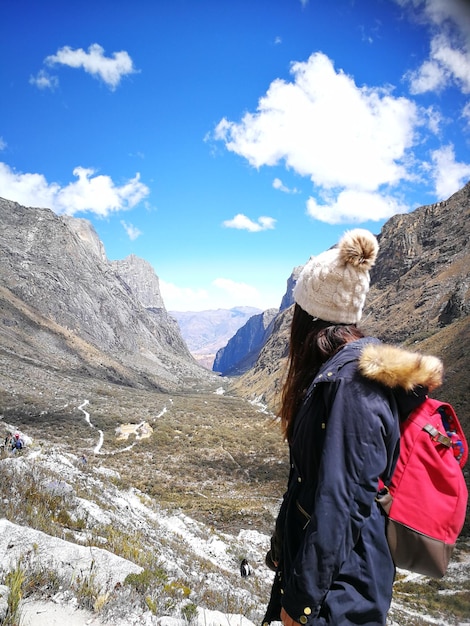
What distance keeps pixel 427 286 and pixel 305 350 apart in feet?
234

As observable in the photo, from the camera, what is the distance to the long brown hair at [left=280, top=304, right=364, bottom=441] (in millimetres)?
2312

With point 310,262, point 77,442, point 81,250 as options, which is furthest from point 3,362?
point 81,250

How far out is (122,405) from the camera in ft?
177

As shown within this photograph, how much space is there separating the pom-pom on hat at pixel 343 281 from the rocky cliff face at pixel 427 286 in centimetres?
3153

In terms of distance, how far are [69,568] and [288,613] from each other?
3.40 m

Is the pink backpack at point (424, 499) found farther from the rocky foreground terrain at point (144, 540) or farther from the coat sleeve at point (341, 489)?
the rocky foreground terrain at point (144, 540)

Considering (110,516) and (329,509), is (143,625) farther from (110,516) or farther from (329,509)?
(110,516)

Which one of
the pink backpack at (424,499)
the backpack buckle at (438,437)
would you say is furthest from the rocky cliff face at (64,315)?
the backpack buckle at (438,437)

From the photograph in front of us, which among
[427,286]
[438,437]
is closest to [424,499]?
[438,437]

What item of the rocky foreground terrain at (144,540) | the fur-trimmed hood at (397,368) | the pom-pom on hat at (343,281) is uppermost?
the pom-pom on hat at (343,281)

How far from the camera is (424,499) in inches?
69.9

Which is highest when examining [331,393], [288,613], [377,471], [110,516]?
[331,393]

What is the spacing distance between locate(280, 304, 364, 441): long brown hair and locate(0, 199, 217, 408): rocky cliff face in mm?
59337

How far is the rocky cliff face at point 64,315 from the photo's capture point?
2926 inches
